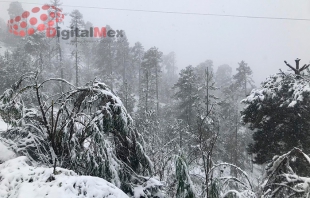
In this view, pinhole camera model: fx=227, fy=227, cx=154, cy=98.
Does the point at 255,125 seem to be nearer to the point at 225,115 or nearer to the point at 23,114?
the point at 23,114

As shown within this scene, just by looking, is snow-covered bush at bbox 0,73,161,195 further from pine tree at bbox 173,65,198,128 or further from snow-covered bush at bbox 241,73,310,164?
pine tree at bbox 173,65,198,128

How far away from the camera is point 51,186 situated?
9.66 feet

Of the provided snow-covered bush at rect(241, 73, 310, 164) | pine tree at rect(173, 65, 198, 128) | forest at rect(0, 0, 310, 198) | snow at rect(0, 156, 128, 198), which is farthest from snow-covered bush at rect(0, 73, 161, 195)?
pine tree at rect(173, 65, 198, 128)

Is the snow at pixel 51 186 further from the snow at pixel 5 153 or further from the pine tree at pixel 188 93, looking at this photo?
the pine tree at pixel 188 93

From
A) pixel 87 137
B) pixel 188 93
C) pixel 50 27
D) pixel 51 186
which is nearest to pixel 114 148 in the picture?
pixel 87 137

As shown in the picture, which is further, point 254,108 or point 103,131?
point 254,108

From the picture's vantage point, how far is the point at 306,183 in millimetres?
Result: 3102

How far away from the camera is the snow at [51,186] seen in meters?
2.86

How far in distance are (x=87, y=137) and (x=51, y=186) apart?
2.09m

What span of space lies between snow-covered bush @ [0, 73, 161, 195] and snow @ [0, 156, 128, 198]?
4.00 feet

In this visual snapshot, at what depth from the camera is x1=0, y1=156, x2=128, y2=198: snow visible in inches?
113

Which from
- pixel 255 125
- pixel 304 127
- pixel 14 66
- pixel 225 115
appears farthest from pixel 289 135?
pixel 14 66

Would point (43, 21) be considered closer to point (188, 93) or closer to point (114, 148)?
point (188, 93)

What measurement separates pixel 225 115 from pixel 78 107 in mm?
27577
